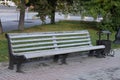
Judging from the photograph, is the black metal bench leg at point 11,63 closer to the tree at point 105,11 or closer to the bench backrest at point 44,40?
the bench backrest at point 44,40

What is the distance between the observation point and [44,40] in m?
8.33

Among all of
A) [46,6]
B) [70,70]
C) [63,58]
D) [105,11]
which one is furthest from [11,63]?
[105,11]

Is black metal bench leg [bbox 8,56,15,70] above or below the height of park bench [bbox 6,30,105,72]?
below

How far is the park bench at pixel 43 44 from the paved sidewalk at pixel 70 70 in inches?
12.4

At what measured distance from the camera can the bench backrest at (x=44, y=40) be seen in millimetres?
7722

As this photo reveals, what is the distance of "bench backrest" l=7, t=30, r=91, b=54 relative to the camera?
772 centimetres

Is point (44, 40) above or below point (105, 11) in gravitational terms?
above

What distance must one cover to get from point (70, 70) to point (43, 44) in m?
0.97

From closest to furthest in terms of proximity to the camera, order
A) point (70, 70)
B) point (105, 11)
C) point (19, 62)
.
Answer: point (19, 62)
point (70, 70)
point (105, 11)

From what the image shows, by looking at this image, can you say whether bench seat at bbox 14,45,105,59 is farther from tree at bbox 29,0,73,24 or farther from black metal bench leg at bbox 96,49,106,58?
tree at bbox 29,0,73,24

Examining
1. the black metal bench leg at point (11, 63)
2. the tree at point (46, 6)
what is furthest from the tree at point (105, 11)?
the black metal bench leg at point (11, 63)

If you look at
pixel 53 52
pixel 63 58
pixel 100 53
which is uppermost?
pixel 53 52

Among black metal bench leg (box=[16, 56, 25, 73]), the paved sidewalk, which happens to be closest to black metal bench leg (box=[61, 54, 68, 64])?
the paved sidewalk

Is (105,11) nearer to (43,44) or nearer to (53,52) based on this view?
(43,44)
